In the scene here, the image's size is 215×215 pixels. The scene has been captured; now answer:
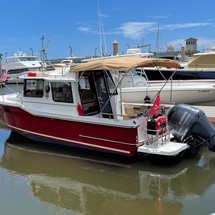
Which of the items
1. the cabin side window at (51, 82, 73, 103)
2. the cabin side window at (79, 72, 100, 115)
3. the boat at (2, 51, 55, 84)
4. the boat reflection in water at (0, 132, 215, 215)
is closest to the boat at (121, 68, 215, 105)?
the cabin side window at (79, 72, 100, 115)

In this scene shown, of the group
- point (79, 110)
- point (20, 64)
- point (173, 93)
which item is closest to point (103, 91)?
point (79, 110)

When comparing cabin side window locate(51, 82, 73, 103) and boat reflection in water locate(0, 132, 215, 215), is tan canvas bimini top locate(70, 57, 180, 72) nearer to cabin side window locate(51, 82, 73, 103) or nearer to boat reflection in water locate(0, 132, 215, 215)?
cabin side window locate(51, 82, 73, 103)

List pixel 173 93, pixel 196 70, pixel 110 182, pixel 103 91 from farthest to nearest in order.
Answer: pixel 196 70, pixel 173 93, pixel 103 91, pixel 110 182

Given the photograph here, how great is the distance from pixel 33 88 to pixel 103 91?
203 centimetres

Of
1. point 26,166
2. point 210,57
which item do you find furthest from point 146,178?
point 210,57

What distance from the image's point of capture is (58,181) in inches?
284

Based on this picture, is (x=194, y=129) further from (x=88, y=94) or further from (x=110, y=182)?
(x=88, y=94)

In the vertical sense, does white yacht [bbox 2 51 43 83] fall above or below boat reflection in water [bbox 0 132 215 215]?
above

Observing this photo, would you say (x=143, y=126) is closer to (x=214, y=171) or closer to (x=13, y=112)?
(x=214, y=171)

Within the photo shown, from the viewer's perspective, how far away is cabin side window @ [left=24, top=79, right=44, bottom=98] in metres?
9.04

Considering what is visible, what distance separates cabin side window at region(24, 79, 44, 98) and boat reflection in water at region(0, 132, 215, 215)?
1.66 meters

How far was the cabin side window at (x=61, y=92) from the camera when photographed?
8398mm

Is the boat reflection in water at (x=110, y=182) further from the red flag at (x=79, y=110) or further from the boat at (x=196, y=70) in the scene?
the boat at (x=196, y=70)

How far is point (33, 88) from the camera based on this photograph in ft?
30.5
